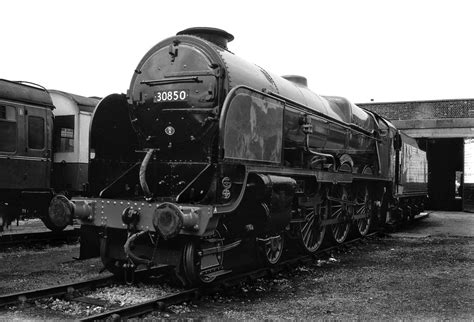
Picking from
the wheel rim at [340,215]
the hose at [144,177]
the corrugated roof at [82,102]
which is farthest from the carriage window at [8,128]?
the wheel rim at [340,215]

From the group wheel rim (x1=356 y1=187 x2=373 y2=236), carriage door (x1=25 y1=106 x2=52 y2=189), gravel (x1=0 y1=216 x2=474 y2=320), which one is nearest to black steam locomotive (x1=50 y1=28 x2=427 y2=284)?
gravel (x1=0 y1=216 x2=474 y2=320)

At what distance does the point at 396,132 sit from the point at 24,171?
9787mm

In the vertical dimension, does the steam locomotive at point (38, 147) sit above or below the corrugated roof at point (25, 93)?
below

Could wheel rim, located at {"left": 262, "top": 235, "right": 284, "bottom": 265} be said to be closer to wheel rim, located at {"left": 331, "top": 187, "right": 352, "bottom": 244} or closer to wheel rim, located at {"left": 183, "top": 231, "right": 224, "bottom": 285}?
wheel rim, located at {"left": 183, "top": 231, "right": 224, "bottom": 285}

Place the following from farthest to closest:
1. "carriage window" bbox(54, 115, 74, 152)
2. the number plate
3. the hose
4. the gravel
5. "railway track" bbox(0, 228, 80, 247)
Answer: "carriage window" bbox(54, 115, 74, 152)
"railway track" bbox(0, 228, 80, 247)
the number plate
the hose
the gravel

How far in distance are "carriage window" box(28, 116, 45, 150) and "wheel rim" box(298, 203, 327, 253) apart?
5.80 m

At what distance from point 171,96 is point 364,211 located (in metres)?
6.58

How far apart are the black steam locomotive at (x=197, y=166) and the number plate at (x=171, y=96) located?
0.02 m

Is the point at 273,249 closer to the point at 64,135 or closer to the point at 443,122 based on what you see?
the point at 64,135

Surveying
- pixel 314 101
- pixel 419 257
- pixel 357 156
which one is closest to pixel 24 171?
pixel 314 101

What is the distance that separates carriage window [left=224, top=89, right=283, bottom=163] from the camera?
19.0 ft

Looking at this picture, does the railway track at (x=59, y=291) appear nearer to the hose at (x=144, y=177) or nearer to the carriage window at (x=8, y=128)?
the hose at (x=144, y=177)

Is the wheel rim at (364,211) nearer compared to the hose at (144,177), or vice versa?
the hose at (144,177)

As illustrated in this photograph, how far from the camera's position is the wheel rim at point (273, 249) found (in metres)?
7.08
